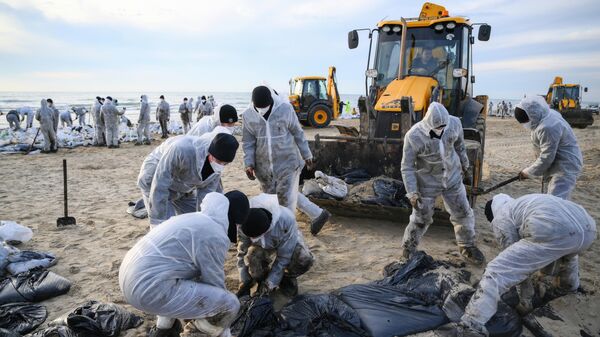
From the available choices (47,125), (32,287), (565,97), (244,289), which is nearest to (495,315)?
(244,289)

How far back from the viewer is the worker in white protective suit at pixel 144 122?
44.3 feet

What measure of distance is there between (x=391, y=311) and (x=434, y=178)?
1.59m

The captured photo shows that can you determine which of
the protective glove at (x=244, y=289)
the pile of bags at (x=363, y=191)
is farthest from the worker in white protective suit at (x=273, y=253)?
the pile of bags at (x=363, y=191)

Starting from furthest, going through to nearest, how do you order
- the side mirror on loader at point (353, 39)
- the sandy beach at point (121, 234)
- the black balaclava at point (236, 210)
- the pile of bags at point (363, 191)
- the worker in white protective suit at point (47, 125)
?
the worker in white protective suit at point (47, 125)
the side mirror on loader at point (353, 39)
the pile of bags at point (363, 191)
the sandy beach at point (121, 234)
the black balaclava at point (236, 210)

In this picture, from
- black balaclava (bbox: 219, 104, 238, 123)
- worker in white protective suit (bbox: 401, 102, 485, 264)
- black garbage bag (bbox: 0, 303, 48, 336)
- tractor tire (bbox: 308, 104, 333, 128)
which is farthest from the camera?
tractor tire (bbox: 308, 104, 333, 128)

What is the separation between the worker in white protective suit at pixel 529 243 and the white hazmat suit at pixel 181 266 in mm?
1824

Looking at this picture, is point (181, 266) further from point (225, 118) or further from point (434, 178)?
point (434, 178)

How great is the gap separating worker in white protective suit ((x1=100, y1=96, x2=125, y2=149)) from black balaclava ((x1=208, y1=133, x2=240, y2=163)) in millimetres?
11161

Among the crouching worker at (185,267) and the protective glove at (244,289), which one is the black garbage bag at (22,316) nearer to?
the crouching worker at (185,267)

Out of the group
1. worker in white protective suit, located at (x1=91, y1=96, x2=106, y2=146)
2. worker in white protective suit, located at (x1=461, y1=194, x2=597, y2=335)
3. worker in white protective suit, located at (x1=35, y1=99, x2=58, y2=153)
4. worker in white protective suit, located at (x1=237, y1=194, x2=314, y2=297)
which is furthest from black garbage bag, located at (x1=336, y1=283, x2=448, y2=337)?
worker in white protective suit, located at (x1=91, y1=96, x2=106, y2=146)

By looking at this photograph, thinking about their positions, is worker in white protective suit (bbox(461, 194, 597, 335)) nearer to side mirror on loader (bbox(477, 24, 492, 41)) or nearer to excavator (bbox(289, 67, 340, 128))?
side mirror on loader (bbox(477, 24, 492, 41))

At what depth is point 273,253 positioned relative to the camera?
141 inches

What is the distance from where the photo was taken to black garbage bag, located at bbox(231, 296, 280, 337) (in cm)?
276

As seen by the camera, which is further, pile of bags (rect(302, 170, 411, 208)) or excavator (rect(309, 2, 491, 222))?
excavator (rect(309, 2, 491, 222))
